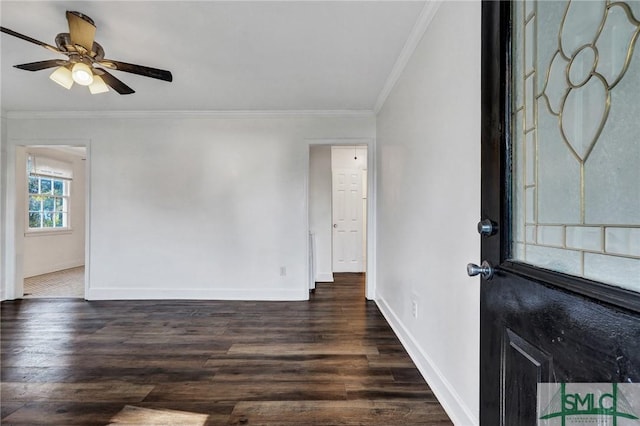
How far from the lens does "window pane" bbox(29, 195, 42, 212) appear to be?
527 cm

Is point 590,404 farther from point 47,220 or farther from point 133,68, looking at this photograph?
point 47,220

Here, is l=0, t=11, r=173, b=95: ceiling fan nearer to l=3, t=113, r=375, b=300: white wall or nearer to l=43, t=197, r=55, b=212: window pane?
l=3, t=113, r=375, b=300: white wall

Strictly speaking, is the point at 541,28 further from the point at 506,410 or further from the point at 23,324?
the point at 23,324

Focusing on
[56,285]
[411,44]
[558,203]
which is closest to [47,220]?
[56,285]

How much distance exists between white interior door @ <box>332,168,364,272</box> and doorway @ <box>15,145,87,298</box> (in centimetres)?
398

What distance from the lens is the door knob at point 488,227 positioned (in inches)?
34.3

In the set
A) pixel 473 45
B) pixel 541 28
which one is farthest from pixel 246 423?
pixel 473 45

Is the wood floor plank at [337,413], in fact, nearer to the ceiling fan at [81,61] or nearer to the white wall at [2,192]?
the ceiling fan at [81,61]

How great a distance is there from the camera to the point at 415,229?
89.2 inches

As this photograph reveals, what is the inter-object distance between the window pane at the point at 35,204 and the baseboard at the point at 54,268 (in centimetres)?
104

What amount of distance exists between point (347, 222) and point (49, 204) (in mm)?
5511

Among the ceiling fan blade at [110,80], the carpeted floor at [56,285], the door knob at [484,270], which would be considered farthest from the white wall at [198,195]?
the door knob at [484,270]

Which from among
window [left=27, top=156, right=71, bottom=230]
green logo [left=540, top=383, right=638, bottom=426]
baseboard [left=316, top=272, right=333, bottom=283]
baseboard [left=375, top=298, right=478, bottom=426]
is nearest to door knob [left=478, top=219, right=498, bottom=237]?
green logo [left=540, top=383, right=638, bottom=426]

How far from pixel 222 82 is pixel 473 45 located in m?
2.38
